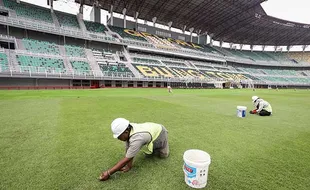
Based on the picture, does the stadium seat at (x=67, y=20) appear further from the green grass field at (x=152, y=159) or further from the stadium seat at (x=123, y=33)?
the green grass field at (x=152, y=159)

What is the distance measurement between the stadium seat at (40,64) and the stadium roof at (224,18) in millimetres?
23982

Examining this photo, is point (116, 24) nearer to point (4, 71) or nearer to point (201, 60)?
point (201, 60)

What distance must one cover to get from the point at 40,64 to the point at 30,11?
728 inches

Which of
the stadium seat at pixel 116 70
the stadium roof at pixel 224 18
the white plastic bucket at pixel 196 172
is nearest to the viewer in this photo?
the white plastic bucket at pixel 196 172

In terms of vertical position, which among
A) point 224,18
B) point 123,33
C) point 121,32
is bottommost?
point 123,33

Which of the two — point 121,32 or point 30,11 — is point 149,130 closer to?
point 30,11

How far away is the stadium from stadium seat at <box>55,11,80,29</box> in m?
0.31

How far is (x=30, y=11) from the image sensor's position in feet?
119

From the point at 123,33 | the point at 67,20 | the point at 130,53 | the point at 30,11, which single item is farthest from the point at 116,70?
the point at 30,11

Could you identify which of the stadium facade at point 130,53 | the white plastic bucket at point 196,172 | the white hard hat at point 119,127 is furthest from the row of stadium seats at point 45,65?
the white plastic bucket at point 196,172

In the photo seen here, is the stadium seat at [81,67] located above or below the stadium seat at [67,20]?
below

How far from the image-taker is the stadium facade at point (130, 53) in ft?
93.0

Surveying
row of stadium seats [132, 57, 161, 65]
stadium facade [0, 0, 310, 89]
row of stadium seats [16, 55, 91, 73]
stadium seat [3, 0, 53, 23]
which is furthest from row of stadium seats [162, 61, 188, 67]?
stadium seat [3, 0, 53, 23]

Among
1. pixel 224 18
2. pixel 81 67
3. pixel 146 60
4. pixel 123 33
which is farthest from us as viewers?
pixel 224 18
